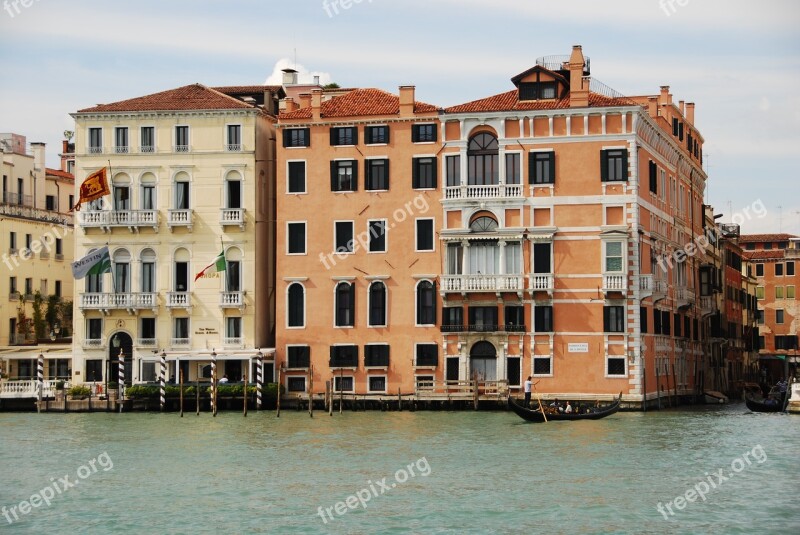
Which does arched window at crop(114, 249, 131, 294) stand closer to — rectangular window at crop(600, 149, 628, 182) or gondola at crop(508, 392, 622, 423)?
gondola at crop(508, 392, 622, 423)

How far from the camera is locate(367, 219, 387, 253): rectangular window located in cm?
5144

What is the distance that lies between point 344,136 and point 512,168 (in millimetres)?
6422

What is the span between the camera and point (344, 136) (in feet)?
170

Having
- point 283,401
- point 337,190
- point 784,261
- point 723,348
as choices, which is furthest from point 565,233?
point 784,261

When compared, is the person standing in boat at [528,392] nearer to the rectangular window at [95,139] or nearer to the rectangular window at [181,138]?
the rectangular window at [181,138]

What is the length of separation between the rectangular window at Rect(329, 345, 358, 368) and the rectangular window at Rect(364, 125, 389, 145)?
753 cm

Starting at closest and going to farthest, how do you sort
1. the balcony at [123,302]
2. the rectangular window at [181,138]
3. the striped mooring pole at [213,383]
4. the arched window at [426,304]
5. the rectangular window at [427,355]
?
the striped mooring pole at [213,383], the rectangular window at [427,355], the arched window at [426,304], the balcony at [123,302], the rectangular window at [181,138]

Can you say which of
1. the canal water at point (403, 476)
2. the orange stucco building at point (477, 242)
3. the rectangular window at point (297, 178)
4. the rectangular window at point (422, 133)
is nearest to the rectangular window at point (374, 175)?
the orange stucco building at point (477, 242)

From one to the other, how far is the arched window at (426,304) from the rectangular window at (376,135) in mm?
5407

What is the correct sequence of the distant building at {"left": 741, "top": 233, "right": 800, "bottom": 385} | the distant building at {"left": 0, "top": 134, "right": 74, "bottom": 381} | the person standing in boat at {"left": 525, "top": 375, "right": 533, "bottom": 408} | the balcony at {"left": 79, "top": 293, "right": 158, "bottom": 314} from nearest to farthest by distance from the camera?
the person standing in boat at {"left": 525, "top": 375, "right": 533, "bottom": 408}, the balcony at {"left": 79, "top": 293, "right": 158, "bottom": 314}, the distant building at {"left": 0, "top": 134, "right": 74, "bottom": 381}, the distant building at {"left": 741, "top": 233, "right": 800, "bottom": 385}

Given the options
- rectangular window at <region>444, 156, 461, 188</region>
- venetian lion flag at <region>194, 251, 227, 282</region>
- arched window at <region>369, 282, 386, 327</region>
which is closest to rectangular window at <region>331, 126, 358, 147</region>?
A: rectangular window at <region>444, 156, 461, 188</region>

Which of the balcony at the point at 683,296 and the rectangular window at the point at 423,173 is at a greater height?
the rectangular window at the point at 423,173

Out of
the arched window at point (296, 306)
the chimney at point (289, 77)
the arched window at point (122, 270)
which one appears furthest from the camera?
the chimney at point (289, 77)

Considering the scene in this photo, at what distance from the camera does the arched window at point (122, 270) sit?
176ft
